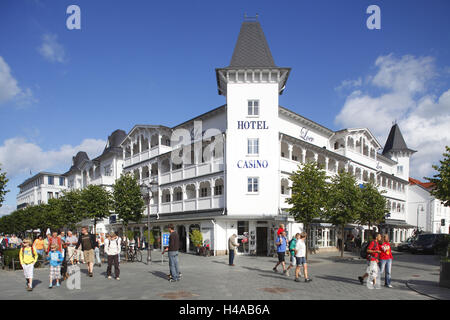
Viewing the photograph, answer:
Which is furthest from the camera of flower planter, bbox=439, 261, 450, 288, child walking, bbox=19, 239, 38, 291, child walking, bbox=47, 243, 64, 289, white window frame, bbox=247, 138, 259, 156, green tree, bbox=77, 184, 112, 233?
green tree, bbox=77, 184, 112, 233

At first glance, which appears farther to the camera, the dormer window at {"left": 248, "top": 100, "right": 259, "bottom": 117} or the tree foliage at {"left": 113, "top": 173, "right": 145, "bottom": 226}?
the dormer window at {"left": 248, "top": 100, "right": 259, "bottom": 117}

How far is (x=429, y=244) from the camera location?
1302 inches

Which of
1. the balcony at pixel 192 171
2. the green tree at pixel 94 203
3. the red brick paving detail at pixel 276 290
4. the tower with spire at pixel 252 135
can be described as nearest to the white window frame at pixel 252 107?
the tower with spire at pixel 252 135

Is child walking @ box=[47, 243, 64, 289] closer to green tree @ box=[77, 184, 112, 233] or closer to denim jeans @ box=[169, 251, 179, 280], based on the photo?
denim jeans @ box=[169, 251, 179, 280]

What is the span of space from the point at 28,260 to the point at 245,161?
19.6 meters

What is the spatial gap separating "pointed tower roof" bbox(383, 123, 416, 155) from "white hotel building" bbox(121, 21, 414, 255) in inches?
875

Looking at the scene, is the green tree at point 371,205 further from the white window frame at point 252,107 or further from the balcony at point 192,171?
the balcony at point 192,171

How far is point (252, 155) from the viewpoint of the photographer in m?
29.4

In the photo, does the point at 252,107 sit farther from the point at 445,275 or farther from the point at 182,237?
the point at 445,275

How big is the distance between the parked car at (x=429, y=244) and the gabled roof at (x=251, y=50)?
21.1 meters

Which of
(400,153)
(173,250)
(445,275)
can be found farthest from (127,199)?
(400,153)

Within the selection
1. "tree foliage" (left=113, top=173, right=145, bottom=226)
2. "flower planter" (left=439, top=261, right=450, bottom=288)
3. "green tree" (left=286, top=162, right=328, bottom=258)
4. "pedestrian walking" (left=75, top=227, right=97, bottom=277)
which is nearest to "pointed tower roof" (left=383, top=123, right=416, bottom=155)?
"green tree" (left=286, top=162, right=328, bottom=258)

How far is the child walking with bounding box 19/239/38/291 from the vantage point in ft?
38.2

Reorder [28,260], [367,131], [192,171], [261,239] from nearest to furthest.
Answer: [28,260], [261,239], [192,171], [367,131]
